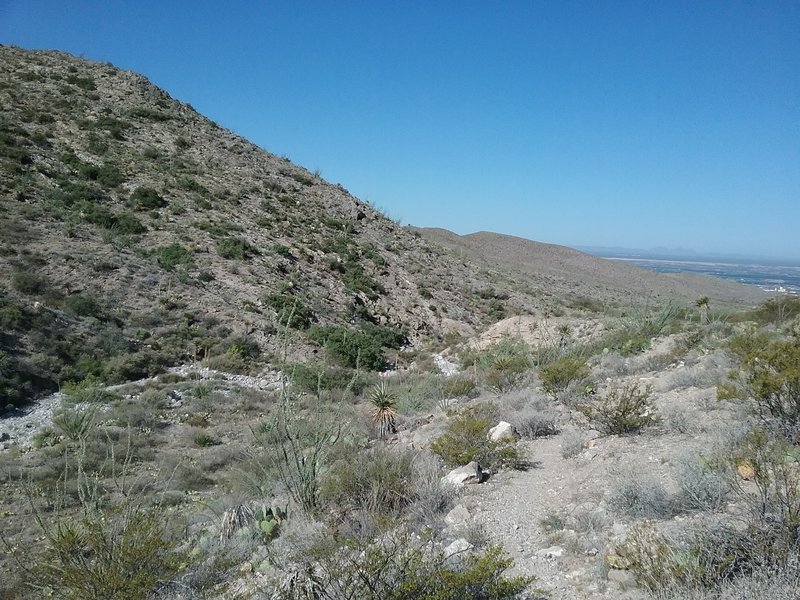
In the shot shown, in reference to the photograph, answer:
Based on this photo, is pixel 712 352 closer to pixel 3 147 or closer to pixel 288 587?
pixel 288 587

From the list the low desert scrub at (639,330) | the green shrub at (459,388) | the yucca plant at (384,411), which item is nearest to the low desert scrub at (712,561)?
the yucca plant at (384,411)

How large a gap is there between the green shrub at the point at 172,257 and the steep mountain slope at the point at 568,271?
2630cm

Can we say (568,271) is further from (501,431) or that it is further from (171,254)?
(501,431)

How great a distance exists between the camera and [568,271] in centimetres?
5616

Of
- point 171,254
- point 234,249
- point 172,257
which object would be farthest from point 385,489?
point 234,249

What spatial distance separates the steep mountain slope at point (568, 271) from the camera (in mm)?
44344

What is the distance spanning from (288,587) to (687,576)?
2663 mm

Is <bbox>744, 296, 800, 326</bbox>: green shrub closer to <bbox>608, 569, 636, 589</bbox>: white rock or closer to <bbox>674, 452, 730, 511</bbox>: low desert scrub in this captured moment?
<bbox>674, 452, 730, 511</bbox>: low desert scrub

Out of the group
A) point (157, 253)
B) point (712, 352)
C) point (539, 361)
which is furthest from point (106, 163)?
point (712, 352)

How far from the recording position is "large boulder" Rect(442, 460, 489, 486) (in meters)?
5.87

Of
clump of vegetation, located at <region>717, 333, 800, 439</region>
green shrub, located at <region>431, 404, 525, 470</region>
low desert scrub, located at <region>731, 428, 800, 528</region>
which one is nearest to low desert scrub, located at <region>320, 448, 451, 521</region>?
green shrub, located at <region>431, 404, 525, 470</region>

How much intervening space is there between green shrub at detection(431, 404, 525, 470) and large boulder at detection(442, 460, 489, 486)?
0.19 m

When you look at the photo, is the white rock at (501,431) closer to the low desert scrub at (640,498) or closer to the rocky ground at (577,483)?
the rocky ground at (577,483)

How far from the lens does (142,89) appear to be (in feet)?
116
